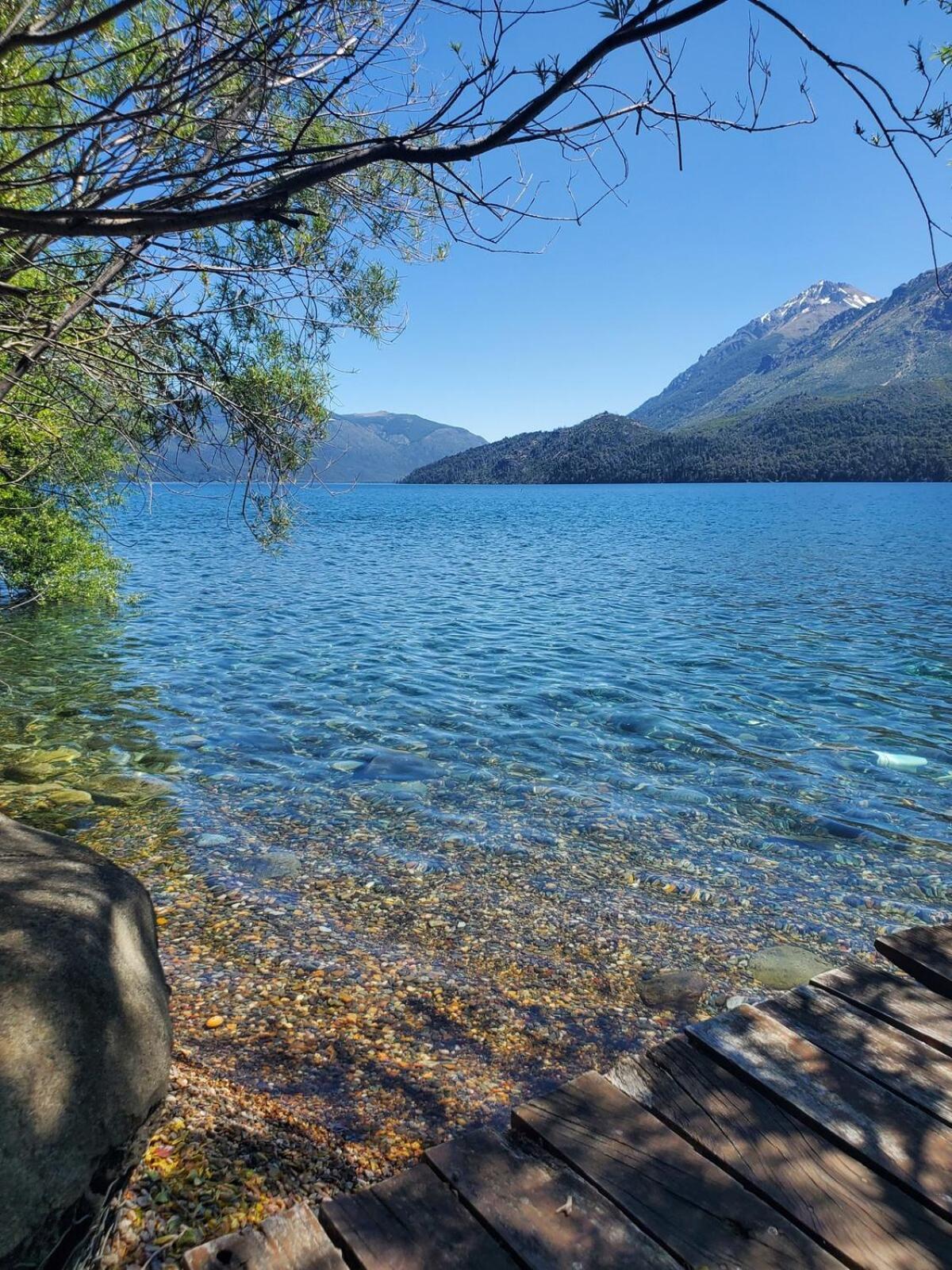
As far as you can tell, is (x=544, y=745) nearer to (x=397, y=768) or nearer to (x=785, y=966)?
(x=397, y=768)

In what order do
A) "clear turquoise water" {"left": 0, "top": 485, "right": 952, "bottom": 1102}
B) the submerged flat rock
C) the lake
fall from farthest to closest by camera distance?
1. the submerged flat rock
2. "clear turquoise water" {"left": 0, "top": 485, "right": 952, "bottom": 1102}
3. the lake

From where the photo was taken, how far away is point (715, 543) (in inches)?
1953

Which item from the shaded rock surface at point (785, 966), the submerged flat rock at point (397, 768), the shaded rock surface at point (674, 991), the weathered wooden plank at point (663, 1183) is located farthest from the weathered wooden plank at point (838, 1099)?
the submerged flat rock at point (397, 768)

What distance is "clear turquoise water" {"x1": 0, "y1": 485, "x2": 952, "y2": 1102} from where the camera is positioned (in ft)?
23.3

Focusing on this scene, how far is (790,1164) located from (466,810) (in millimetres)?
6705

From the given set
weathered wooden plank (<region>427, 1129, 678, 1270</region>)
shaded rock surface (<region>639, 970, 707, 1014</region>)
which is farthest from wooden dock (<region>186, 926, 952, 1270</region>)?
shaded rock surface (<region>639, 970, 707, 1014</region>)

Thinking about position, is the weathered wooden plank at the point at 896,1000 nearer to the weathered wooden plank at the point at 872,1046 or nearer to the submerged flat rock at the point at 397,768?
the weathered wooden plank at the point at 872,1046

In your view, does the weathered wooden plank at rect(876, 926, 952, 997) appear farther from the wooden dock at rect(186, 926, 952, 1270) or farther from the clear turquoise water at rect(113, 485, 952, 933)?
the clear turquoise water at rect(113, 485, 952, 933)

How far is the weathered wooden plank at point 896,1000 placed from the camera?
336 centimetres

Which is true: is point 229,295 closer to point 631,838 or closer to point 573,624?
point 631,838

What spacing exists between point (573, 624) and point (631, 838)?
45.3ft

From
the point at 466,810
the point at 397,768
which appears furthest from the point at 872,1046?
the point at 397,768

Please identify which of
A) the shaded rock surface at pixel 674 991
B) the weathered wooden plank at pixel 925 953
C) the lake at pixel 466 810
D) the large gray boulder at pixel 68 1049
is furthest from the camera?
the shaded rock surface at pixel 674 991

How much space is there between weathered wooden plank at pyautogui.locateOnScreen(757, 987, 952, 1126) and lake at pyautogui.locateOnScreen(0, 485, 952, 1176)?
6.14ft
